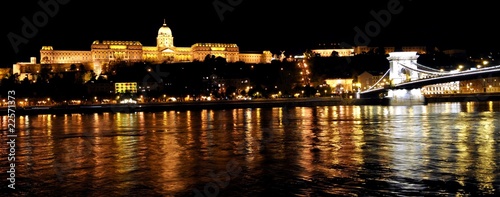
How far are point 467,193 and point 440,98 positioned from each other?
1707 inches

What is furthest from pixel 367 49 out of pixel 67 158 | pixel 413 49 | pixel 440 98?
pixel 67 158

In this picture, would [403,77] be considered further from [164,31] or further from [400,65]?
[164,31]

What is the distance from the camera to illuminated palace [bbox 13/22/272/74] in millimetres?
77062

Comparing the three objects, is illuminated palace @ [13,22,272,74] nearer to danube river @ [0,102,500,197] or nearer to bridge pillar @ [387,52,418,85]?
bridge pillar @ [387,52,418,85]

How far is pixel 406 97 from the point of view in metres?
40.0

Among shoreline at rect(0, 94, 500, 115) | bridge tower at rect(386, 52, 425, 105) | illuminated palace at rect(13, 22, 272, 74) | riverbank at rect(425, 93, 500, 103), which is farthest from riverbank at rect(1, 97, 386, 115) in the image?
illuminated palace at rect(13, 22, 272, 74)

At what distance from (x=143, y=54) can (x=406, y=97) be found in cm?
4794

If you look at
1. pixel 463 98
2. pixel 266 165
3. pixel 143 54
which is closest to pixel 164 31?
pixel 143 54

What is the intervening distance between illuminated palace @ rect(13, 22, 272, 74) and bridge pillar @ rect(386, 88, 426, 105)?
1751 inches

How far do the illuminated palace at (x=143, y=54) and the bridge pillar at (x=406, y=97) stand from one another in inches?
1751

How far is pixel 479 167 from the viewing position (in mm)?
9977

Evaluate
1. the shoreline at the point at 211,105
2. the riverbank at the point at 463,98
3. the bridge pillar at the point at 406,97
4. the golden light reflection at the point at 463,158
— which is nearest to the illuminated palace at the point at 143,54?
the shoreline at the point at 211,105

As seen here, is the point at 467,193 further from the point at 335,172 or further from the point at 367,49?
the point at 367,49

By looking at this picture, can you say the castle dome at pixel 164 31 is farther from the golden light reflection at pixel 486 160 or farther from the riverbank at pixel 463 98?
the golden light reflection at pixel 486 160
